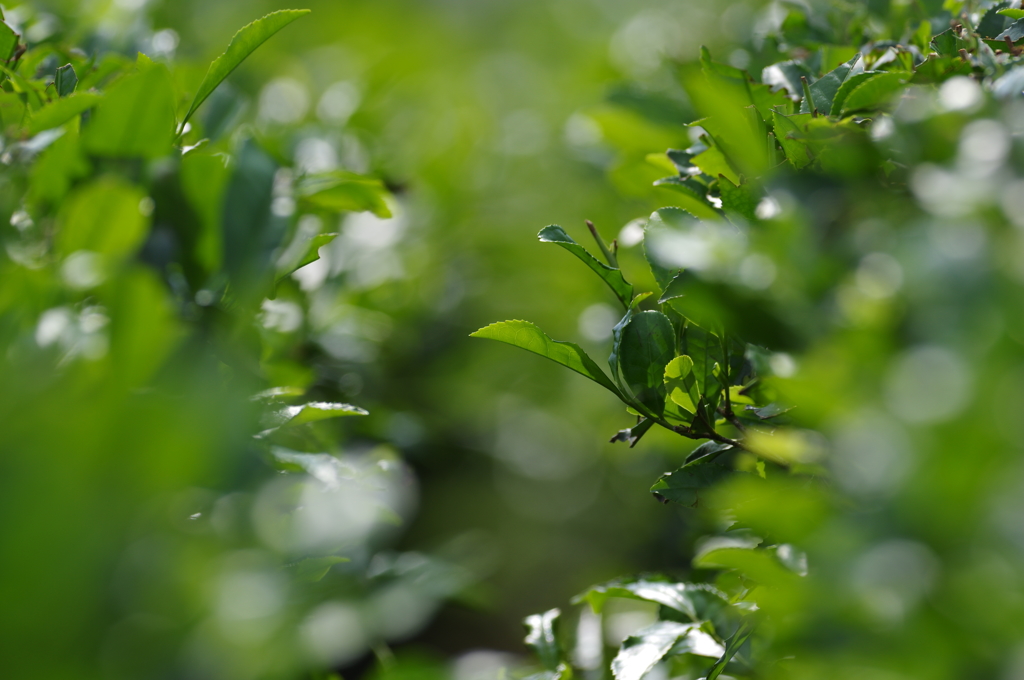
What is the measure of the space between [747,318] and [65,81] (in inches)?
26.0

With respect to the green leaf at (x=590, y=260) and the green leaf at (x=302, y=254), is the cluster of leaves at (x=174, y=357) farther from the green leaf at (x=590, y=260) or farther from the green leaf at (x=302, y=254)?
the green leaf at (x=590, y=260)

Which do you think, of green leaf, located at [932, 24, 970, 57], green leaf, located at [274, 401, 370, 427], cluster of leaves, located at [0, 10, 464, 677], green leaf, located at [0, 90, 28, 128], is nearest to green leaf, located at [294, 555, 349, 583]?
cluster of leaves, located at [0, 10, 464, 677]

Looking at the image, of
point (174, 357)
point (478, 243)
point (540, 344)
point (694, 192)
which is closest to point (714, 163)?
point (694, 192)

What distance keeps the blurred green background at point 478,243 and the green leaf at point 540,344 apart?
0.71 ft

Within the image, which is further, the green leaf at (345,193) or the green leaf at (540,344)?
the green leaf at (345,193)

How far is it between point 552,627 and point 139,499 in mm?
551

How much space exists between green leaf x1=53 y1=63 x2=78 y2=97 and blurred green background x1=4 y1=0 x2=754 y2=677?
25 centimetres

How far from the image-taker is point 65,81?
72cm

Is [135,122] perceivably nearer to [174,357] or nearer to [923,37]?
[174,357]

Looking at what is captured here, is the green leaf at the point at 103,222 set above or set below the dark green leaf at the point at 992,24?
above

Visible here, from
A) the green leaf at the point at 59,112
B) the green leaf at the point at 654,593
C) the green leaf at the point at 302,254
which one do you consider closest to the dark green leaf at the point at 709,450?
the green leaf at the point at 654,593

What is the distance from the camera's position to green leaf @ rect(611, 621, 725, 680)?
622 mm

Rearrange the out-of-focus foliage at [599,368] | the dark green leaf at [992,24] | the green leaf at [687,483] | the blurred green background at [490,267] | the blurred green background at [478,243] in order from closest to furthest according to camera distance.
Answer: the out-of-focus foliage at [599,368] < the green leaf at [687,483] < the dark green leaf at [992,24] < the blurred green background at [478,243] < the blurred green background at [490,267]

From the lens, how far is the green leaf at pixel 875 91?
59 centimetres
